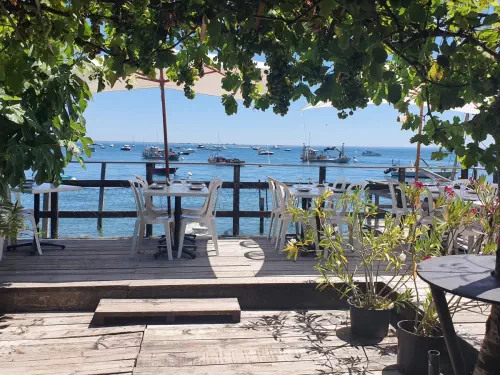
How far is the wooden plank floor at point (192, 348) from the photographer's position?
2.82 metres

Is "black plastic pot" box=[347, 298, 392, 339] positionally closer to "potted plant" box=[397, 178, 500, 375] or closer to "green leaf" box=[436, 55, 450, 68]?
"potted plant" box=[397, 178, 500, 375]

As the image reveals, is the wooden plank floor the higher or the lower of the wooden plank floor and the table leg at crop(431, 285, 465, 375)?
the lower

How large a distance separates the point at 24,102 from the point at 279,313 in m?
2.40

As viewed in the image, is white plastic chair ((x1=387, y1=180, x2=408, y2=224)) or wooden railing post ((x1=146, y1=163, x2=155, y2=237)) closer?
white plastic chair ((x1=387, y1=180, x2=408, y2=224))

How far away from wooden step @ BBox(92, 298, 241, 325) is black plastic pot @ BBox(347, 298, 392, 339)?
2.76 feet

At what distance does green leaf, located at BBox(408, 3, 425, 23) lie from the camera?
1.37 meters

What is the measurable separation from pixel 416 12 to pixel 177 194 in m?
3.77

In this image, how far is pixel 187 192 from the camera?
4996 millimetres

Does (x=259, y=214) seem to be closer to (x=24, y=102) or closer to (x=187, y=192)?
(x=187, y=192)

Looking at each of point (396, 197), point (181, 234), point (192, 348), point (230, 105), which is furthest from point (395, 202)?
point (230, 105)

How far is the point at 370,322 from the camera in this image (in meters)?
3.20

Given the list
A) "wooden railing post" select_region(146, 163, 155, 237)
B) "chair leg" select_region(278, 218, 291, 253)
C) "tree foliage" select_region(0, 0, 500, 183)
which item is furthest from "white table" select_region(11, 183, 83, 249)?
"tree foliage" select_region(0, 0, 500, 183)

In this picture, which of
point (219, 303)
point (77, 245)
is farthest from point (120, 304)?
point (77, 245)

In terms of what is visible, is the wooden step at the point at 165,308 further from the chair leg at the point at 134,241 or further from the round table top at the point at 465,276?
the round table top at the point at 465,276
